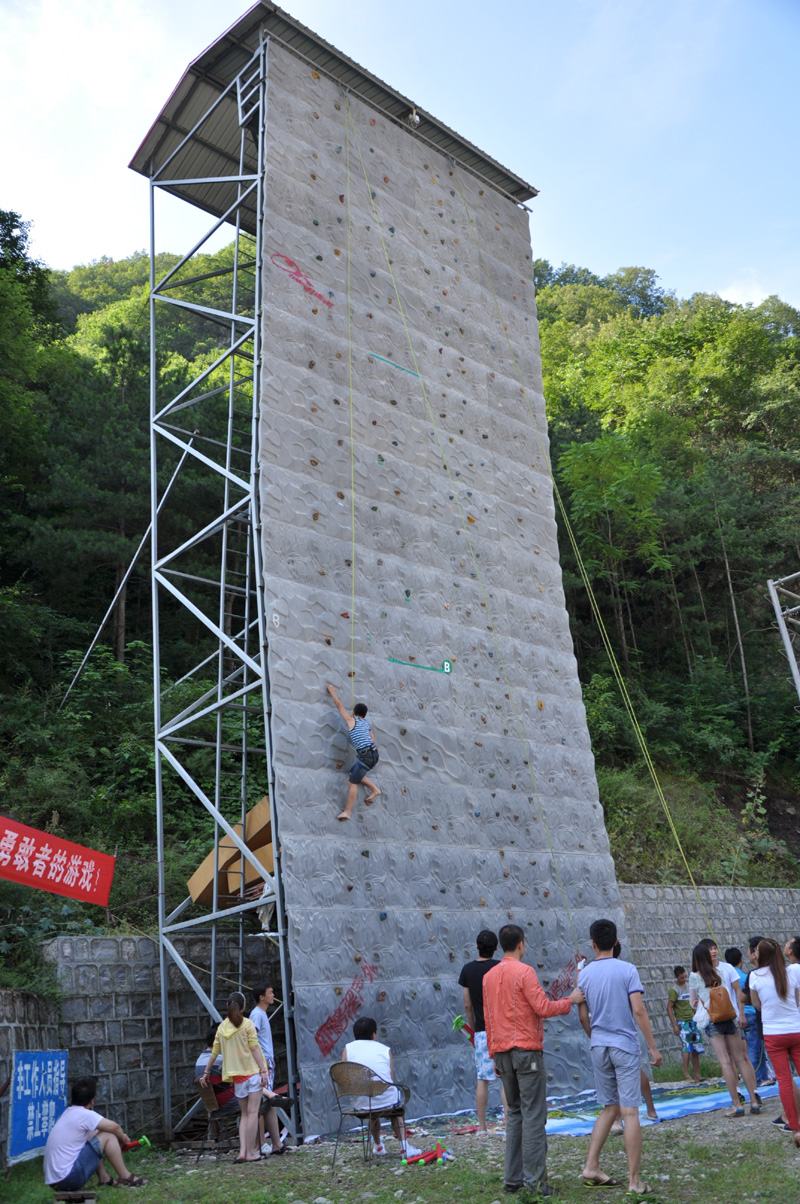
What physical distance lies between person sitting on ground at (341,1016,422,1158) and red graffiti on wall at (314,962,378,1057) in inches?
27.3

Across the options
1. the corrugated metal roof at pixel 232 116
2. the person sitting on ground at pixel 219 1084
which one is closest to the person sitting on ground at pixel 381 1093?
the person sitting on ground at pixel 219 1084

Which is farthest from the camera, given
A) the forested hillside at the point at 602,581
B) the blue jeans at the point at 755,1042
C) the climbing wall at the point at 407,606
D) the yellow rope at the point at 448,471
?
the forested hillside at the point at 602,581

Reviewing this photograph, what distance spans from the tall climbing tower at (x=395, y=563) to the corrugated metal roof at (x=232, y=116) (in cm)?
3

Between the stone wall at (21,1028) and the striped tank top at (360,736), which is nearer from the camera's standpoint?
the stone wall at (21,1028)

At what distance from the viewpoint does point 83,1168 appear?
575 centimetres

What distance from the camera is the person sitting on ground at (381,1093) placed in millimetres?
6430

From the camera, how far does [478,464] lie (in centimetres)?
1135

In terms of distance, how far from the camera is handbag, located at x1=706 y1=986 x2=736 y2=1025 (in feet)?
22.5

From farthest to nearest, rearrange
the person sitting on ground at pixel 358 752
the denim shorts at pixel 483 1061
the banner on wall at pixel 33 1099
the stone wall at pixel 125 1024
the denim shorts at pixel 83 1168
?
the person sitting on ground at pixel 358 752
the stone wall at pixel 125 1024
the denim shorts at pixel 483 1061
the banner on wall at pixel 33 1099
the denim shorts at pixel 83 1168

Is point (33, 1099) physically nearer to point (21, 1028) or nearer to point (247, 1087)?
point (21, 1028)

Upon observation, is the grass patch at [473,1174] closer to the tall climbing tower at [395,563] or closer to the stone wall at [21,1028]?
the stone wall at [21,1028]

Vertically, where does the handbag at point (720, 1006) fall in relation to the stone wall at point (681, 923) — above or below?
below

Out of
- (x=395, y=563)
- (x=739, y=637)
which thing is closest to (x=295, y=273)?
(x=395, y=563)

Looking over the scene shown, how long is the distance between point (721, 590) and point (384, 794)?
15.8 meters
